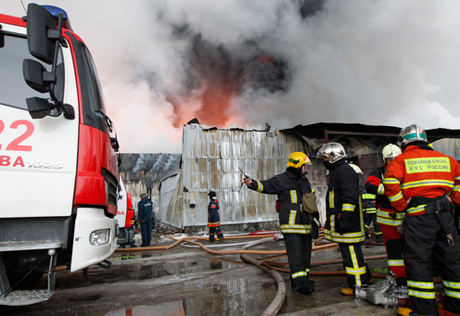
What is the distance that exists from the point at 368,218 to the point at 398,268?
16.1 feet

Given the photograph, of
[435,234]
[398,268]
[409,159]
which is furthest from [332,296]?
[409,159]

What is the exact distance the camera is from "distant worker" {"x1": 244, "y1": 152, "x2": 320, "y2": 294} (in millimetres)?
3469

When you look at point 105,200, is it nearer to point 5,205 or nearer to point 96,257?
point 96,257

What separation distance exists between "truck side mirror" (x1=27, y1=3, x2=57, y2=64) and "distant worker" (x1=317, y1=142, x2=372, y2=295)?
3.12m

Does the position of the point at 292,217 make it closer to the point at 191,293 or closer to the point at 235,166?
the point at 191,293

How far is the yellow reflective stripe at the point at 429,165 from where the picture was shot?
2.66 metres

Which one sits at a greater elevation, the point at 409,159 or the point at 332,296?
the point at 409,159

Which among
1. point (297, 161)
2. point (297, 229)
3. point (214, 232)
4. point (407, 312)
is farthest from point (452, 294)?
point (214, 232)

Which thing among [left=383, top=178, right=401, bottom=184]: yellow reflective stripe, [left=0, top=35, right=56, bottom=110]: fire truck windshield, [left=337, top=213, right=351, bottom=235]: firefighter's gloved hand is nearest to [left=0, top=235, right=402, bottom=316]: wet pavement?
[left=337, top=213, right=351, bottom=235]: firefighter's gloved hand

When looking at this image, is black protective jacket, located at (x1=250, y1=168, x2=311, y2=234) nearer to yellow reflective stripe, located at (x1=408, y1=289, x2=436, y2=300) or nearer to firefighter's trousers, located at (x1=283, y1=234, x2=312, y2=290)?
firefighter's trousers, located at (x1=283, y1=234, x2=312, y2=290)

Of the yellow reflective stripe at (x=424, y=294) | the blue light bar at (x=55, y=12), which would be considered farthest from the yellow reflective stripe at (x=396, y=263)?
the blue light bar at (x=55, y=12)

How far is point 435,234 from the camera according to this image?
254cm

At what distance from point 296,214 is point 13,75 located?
10.7 feet

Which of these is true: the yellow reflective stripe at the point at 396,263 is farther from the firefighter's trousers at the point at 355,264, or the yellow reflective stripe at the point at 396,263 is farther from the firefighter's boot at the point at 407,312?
the firefighter's boot at the point at 407,312
